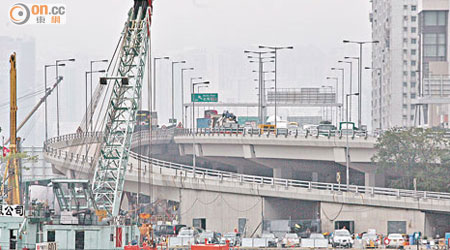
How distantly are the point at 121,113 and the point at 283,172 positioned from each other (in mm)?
50426

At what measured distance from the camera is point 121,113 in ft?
326

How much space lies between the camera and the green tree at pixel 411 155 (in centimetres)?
12426

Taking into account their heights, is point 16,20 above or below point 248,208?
above

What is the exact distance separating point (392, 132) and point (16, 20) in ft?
166

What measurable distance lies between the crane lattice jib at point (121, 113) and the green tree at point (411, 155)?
3597 centimetres

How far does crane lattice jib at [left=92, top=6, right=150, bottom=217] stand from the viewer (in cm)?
9509

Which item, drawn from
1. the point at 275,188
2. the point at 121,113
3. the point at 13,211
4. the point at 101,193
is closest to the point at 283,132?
the point at 275,188

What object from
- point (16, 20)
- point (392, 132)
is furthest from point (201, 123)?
point (392, 132)

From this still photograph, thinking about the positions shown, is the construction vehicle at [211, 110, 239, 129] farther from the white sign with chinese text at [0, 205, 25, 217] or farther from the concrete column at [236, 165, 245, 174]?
the white sign with chinese text at [0, 205, 25, 217]

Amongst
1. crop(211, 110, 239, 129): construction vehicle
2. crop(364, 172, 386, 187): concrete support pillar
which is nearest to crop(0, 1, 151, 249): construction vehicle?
crop(364, 172, 386, 187): concrete support pillar

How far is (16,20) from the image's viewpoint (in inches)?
5728

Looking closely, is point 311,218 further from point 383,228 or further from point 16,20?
point 16,20

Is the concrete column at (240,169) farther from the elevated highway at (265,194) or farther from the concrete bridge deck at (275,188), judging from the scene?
the elevated highway at (265,194)

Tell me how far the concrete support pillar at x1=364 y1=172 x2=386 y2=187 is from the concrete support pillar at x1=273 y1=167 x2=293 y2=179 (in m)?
15.7
